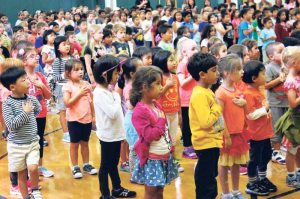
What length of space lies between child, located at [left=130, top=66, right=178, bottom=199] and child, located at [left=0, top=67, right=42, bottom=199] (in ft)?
3.22

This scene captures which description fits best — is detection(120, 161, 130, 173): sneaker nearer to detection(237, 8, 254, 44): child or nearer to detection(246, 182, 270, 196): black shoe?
detection(246, 182, 270, 196): black shoe

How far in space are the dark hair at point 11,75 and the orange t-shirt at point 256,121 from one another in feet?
6.52

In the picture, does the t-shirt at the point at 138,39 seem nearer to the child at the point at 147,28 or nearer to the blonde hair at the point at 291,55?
the child at the point at 147,28

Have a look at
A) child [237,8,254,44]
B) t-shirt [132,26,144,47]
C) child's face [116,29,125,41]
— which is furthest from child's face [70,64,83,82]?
t-shirt [132,26,144,47]

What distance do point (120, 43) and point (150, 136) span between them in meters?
4.27

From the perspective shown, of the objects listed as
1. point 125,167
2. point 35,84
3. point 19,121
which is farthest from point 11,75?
point 125,167

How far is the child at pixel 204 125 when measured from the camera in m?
3.93

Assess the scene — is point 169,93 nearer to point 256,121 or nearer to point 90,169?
point 256,121

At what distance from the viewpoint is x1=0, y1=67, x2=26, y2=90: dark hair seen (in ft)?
14.1

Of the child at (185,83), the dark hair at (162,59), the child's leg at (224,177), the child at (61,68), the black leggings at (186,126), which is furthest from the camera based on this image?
the child at (61,68)

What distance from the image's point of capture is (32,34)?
10.8 meters

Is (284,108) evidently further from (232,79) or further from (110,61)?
(110,61)

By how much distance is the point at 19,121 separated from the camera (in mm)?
4242

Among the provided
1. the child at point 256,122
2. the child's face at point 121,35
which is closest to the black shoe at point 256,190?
the child at point 256,122
